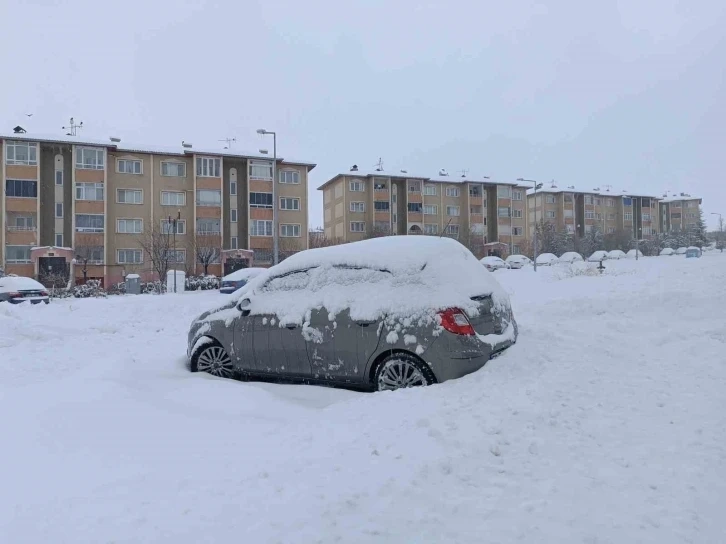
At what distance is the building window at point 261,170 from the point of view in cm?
5072

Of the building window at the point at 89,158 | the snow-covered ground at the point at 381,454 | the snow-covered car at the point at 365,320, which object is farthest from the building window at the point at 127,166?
the snow-covered car at the point at 365,320

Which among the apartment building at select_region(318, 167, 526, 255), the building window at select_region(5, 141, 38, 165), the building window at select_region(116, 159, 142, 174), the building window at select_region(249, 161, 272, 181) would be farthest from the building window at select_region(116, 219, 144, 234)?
the apartment building at select_region(318, 167, 526, 255)

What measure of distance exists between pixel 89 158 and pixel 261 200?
1512cm

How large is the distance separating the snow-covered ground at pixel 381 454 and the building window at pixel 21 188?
44921mm

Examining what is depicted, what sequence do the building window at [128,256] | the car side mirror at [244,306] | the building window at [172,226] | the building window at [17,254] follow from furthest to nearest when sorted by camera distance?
the building window at [128,256]
the building window at [172,226]
the building window at [17,254]
the car side mirror at [244,306]

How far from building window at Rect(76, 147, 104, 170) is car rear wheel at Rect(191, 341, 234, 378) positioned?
4583 cm

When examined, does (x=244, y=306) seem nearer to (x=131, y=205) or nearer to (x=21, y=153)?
(x=131, y=205)

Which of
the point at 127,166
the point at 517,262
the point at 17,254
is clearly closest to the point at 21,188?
the point at 17,254

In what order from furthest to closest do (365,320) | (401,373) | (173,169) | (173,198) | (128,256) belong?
1. (173,169)
2. (173,198)
3. (128,256)
4. (365,320)
5. (401,373)

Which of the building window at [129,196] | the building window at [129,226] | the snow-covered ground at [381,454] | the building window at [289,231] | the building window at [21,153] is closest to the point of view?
the snow-covered ground at [381,454]

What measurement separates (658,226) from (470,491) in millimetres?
107513

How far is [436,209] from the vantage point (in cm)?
6881

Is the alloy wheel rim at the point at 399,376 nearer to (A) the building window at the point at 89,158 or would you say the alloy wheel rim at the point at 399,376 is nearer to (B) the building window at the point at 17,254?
(B) the building window at the point at 17,254

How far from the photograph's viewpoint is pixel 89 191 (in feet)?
151
